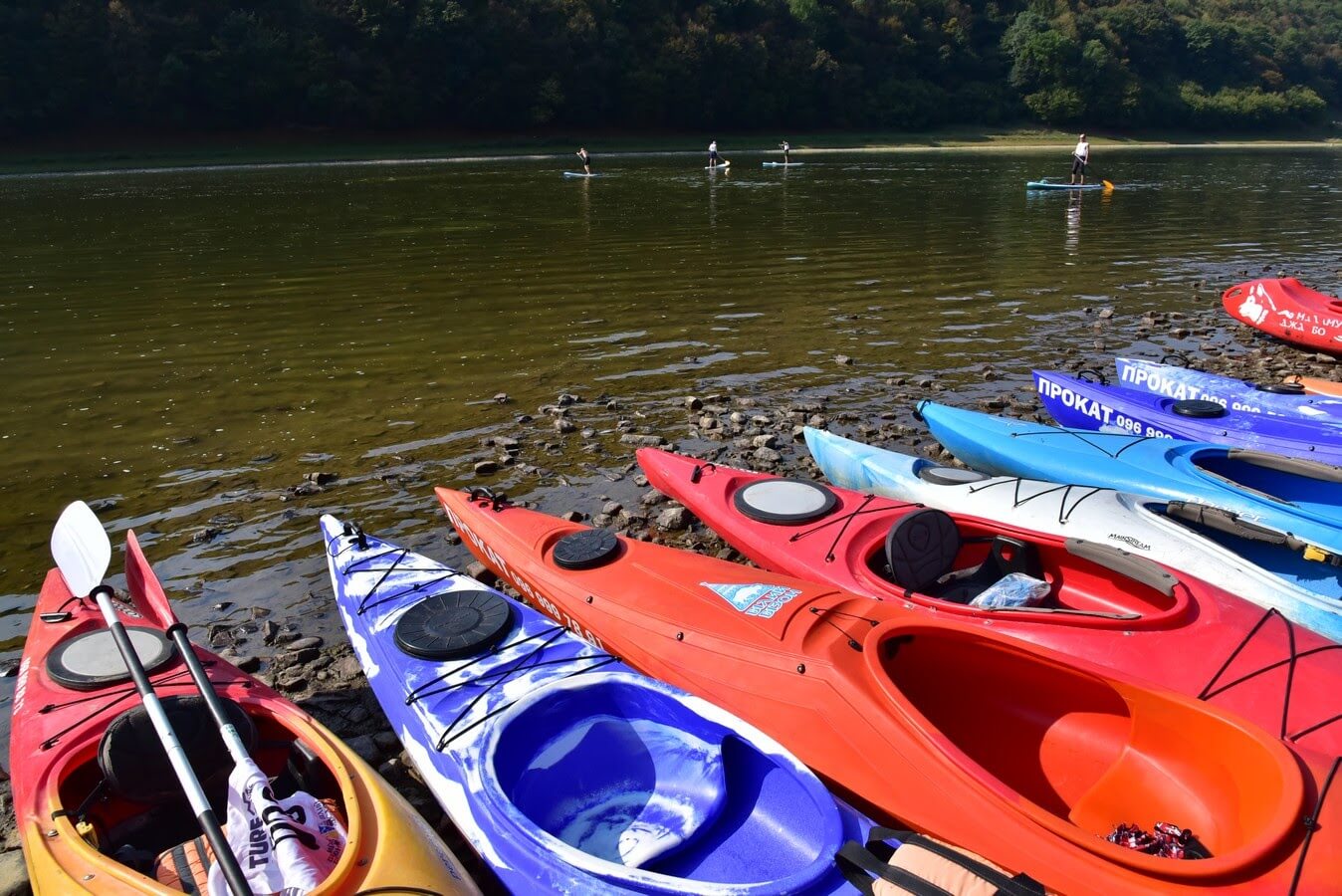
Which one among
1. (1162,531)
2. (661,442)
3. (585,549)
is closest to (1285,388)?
(1162,531)

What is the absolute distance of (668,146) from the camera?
5803 cm

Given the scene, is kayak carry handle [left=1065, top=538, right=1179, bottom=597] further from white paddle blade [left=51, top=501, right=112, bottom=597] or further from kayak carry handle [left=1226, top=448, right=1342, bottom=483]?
white paddle blade [left=51, top=501, right=112, bottom=597]

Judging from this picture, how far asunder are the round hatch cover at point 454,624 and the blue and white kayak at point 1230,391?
268 inches

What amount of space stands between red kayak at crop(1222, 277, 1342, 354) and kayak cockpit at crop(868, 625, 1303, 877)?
9.63m

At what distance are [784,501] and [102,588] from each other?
3990 millimetres

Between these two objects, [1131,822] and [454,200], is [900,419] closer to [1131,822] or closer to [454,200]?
[1131,822]

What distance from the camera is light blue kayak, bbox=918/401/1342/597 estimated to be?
559 centimetres

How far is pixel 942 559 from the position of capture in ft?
17.3

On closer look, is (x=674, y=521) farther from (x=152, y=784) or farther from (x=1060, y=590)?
(x=152, y=784)

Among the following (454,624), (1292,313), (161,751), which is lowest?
(161,751)

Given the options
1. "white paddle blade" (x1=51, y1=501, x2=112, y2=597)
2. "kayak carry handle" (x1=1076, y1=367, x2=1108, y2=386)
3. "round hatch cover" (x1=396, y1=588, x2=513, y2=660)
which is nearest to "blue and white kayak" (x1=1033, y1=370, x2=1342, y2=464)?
"kayak carry handle" (x1=1076, y1=367, x2=1108, y2=386)

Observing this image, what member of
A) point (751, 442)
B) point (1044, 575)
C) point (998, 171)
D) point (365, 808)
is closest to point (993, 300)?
point (751, 442)

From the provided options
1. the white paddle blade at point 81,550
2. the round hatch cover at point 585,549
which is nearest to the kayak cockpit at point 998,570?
the round hatch cover at point 585,549

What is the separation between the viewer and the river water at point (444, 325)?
24.1 ft
